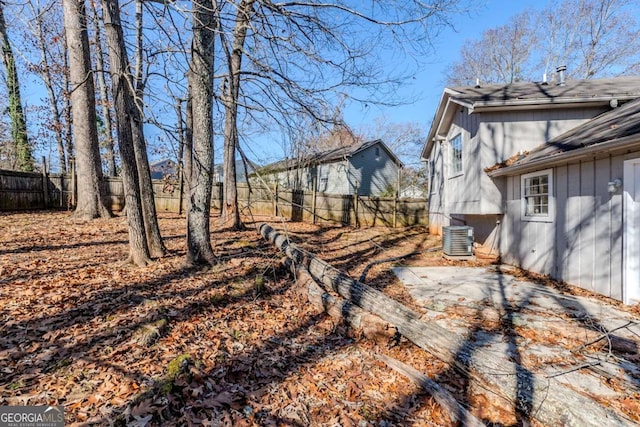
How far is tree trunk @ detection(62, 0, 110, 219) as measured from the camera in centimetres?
784

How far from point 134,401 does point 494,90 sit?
9827 mm

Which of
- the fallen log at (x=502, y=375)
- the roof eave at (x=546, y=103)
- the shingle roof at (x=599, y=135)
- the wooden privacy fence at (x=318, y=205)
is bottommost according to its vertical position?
the fallen log at (x=502, y=375)

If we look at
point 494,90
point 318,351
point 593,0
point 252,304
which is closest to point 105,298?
point 252,304

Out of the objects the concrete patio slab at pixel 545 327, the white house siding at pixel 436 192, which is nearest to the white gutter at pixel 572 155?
the concrete patio slab at pixel 545 327

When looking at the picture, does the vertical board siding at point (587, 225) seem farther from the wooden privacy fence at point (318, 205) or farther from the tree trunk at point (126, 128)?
the wooden privacy fence at point (318, 205)

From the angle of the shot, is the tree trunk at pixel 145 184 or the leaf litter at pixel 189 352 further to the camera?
the tree trunk at pixel 145 184

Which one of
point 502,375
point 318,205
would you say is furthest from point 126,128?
point 318,205

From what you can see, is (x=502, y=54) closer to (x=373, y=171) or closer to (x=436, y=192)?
(x=373, y=171)

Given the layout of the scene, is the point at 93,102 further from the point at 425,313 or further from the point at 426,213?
the point at 426,213

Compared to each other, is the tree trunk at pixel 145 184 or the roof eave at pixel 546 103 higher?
the roof eave at pixel 546 103

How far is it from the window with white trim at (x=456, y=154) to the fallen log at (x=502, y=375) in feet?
20.6

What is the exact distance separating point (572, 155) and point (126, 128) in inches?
290

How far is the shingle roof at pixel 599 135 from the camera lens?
4.56 m

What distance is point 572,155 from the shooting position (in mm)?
5168
